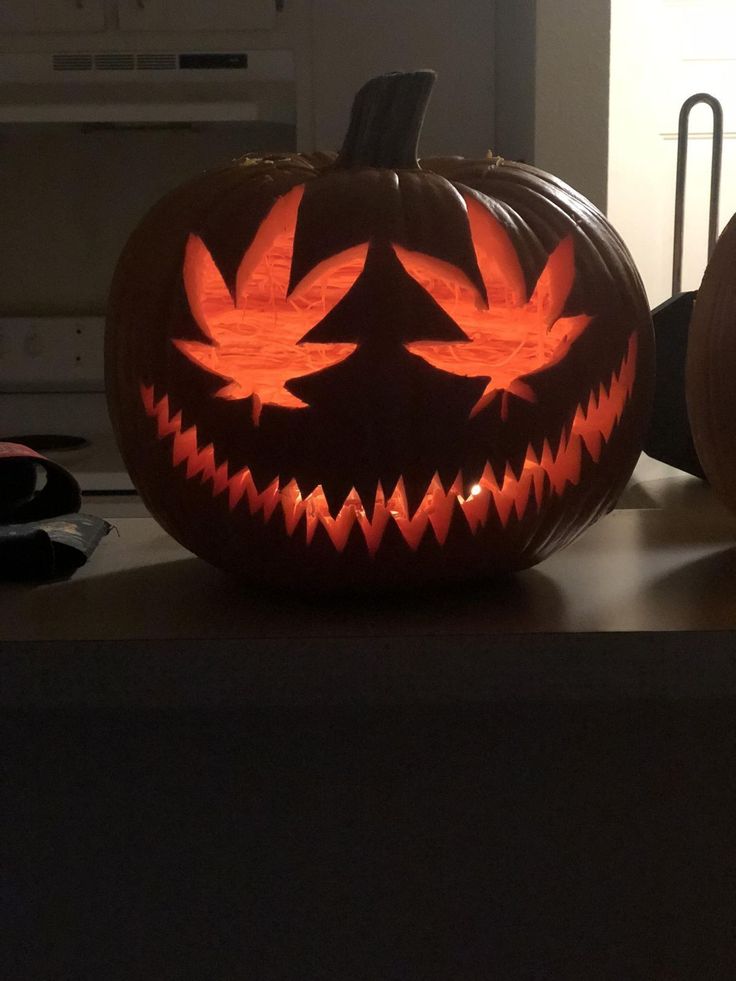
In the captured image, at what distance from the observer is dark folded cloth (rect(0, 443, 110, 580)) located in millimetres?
649

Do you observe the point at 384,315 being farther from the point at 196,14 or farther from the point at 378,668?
the point at 196,14

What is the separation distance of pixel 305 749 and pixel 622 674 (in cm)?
23

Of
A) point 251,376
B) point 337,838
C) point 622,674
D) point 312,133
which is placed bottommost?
point 337,838

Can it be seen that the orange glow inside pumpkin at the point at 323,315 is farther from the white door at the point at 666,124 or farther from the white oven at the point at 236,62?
the white door at the point at 666,124

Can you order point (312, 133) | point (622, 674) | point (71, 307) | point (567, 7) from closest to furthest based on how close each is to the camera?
point (622, 674)
point (567, 7)
point (312, 133)
point (71, 307)

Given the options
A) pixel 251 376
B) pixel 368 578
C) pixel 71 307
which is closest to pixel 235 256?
pixel 251 376

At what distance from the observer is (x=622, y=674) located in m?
0.54

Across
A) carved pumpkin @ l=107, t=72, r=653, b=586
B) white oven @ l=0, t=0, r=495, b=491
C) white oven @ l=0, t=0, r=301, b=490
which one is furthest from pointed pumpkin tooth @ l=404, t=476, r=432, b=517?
white oven @ l=0, t=0, r=495, b=491

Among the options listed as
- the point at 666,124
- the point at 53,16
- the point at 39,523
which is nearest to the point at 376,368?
the point at 39,523

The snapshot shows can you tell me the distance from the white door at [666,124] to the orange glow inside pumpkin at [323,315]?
1968mm

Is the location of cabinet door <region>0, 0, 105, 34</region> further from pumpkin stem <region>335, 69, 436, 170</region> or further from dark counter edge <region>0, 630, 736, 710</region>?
dark counter edge <region>0, 630, 736, 710</region>

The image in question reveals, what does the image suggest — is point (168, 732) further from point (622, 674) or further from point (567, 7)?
point (567, 7)

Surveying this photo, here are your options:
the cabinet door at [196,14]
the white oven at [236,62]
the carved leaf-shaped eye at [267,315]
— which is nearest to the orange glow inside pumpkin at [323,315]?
the carved leaf-shaped eye at [267,315]

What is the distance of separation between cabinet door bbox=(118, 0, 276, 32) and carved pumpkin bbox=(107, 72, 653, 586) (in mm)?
1861
